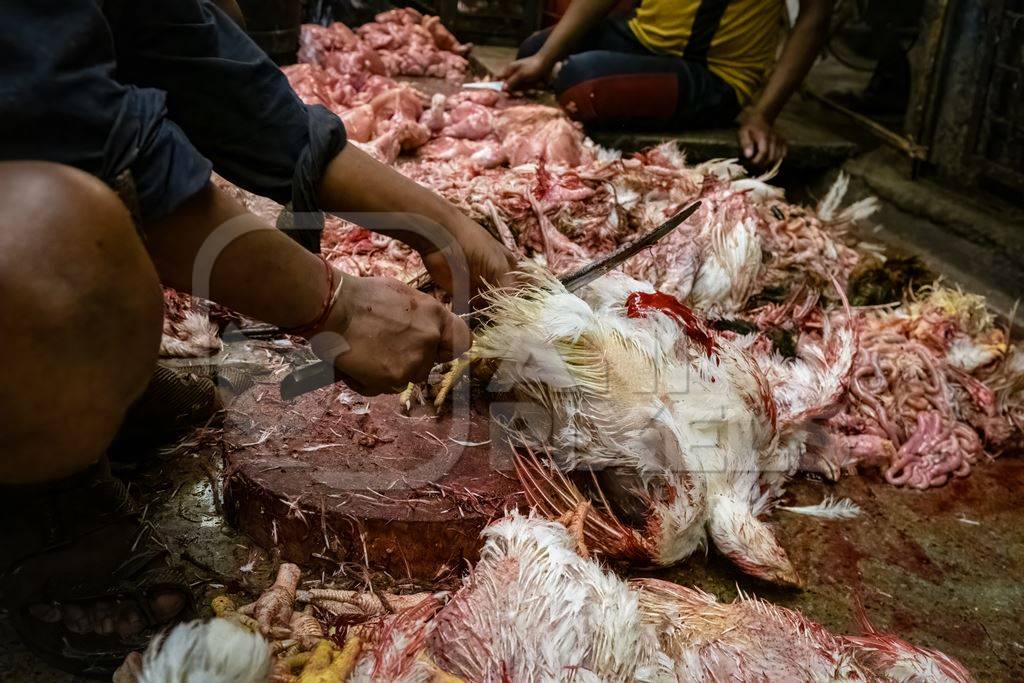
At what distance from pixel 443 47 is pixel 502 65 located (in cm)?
60

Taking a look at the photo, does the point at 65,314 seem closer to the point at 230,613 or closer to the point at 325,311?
the point at 325,311

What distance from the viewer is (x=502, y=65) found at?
634cm

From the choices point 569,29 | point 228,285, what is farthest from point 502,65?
point 228,285

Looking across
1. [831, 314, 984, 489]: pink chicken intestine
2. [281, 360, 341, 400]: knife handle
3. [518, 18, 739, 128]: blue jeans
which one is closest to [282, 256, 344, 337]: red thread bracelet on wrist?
[281, 360, 341, 400]: knife handle

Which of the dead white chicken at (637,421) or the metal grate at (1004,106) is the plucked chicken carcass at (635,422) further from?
the metal grate at (1004,106)

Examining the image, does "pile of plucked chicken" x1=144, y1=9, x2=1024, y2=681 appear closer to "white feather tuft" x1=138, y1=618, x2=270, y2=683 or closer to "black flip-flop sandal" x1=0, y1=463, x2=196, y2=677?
"white feather tuft" x1=138, y1=618, x2=270, y2=683

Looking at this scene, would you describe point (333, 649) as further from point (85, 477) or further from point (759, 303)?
point (759, 303)

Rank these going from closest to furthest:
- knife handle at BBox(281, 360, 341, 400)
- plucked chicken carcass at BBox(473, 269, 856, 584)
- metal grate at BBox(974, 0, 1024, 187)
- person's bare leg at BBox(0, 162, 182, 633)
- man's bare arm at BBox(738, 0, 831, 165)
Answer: person's bare leg at BBox(0, 162, 182, 633) → knife handle at BBox(281, 360, 341, 400) → plucked chicken carcass at BBox(473, 269, 856, 584) → metal grate at BBox(974, 0, 1024, 187) → man's bare arm at BBox(738, 0, 831, 165)

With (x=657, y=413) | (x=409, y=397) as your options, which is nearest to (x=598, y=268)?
(x=657, y=413)

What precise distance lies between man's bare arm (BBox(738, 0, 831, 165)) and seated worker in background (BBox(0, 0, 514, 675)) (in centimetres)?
277

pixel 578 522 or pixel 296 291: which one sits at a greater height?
pixel 296 291

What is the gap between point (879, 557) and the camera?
240 cm

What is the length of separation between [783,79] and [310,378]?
3780mm

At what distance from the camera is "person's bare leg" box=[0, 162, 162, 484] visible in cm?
130
